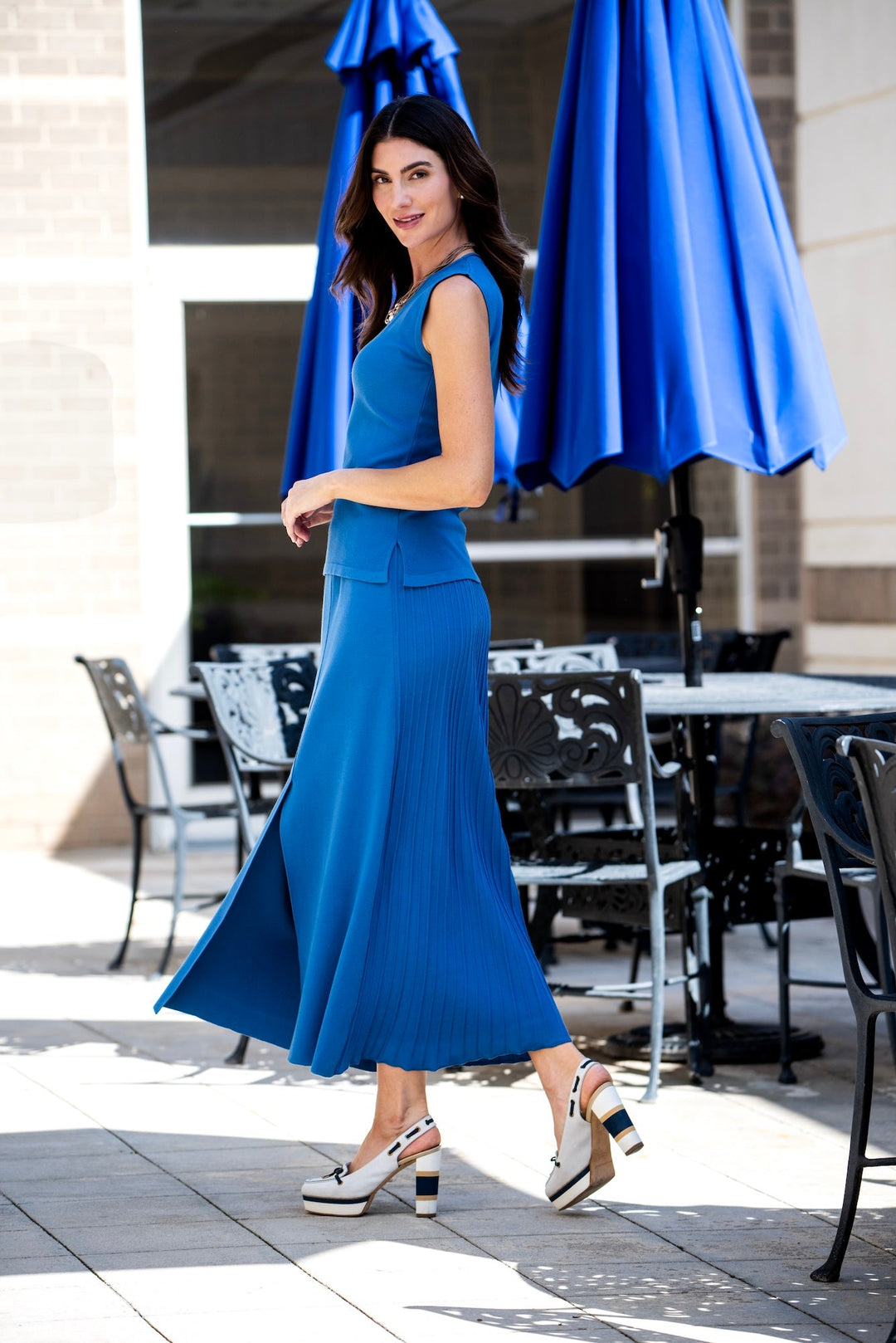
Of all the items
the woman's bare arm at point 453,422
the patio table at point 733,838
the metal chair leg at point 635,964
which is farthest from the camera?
the metal chair leg at point 635,964

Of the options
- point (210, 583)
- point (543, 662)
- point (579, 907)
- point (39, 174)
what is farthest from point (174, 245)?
point (579, 907)

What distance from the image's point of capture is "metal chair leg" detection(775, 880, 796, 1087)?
4.04 metres

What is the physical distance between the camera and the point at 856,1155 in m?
2.70

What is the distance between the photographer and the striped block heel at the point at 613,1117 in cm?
289

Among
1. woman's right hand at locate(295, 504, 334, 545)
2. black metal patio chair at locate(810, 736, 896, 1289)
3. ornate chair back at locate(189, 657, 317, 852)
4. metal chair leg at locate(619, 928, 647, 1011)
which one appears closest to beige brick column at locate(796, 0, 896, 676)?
metal chair leg at locate(619, 928, 647, 1011)

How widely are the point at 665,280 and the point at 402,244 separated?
1147 mm

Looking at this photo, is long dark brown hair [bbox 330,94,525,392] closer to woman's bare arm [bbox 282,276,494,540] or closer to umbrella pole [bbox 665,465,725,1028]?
woman's bare arm [bbox 282,276,494,540]

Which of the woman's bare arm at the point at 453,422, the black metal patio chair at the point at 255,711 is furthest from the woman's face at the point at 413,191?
the black metal patio chair at the point at 255,711

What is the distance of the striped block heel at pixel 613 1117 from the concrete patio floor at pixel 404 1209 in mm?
164

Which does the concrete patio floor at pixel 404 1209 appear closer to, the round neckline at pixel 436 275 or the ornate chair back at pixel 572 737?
the ornate chair back at pixel 572 737

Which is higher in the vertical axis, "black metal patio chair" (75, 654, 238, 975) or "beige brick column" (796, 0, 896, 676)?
"beige brick column" (796, 0, 896, 676)

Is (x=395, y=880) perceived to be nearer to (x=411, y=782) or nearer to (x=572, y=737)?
(x=411, y=782)

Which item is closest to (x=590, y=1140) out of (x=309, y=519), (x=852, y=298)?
(x=309, y=519)

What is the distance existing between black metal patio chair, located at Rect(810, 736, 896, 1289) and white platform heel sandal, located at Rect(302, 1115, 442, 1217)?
68cm
